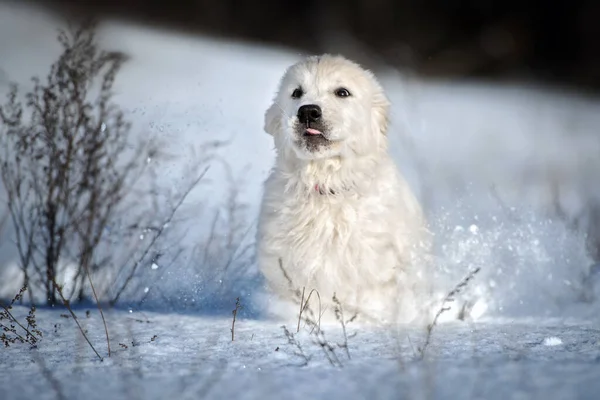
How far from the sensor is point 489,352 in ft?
7.48

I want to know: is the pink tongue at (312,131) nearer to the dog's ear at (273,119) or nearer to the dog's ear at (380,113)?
the dog's ear at (273,119)

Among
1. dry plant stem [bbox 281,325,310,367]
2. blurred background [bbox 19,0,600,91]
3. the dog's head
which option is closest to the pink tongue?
the dog's head

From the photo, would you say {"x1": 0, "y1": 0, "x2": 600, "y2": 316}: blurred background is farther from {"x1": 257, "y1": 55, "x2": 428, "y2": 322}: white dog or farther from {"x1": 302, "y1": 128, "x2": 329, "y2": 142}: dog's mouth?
{"x1": 302, "y1": 128, "x2": 329, "y2": 142}: dog's mouth

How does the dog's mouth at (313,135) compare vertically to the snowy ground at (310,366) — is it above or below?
above

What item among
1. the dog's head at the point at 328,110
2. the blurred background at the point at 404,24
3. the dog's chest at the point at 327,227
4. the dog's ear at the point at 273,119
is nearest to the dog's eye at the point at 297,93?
the dog's head at the point at 328,110

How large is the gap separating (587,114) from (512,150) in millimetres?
1193

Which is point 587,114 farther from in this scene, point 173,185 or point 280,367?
point 280,367

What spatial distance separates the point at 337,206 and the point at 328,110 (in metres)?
0.59

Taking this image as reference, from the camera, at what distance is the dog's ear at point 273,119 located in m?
3.88

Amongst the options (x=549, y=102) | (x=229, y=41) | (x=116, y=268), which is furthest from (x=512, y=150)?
(x=116, y=268)

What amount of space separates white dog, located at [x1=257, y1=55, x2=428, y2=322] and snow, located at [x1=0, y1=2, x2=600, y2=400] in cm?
29

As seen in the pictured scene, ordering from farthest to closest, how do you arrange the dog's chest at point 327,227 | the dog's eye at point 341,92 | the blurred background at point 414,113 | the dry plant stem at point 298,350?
the blurred background at point 414,113 < the dog's eye at point 341,92 < the dog's chest at point 327,227 < the dry plant stem at point 298,350

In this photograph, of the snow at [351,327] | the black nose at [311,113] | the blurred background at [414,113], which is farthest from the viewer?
the blurred background at [414,113]

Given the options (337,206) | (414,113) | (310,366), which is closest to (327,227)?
(337,206)
